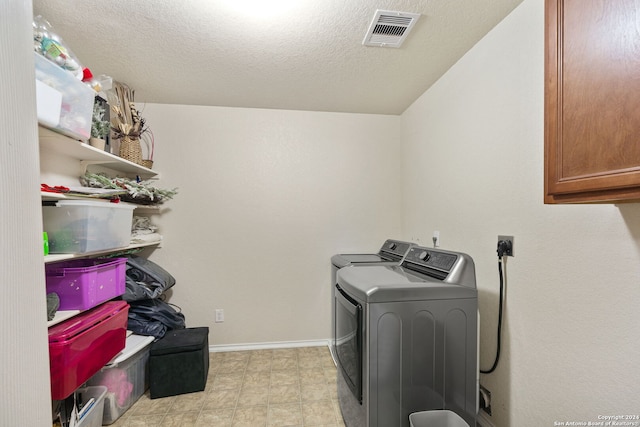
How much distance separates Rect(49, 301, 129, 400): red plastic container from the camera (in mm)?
1383

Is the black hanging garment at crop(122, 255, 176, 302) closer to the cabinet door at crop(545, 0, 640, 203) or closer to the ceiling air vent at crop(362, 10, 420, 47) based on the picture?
the ceiling air vent at crop(362, 10, 420, 47)

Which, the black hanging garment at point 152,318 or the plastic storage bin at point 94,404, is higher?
the black hanging garment at point 152,318

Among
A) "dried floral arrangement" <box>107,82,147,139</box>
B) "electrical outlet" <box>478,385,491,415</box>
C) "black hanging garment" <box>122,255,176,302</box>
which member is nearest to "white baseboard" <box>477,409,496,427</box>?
"electrical outlet" <box>478,385,491,415</box>

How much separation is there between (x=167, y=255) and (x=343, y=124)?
2173 millimetres

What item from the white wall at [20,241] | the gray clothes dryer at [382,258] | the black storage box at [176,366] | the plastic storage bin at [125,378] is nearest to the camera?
the white wall at [20,241]

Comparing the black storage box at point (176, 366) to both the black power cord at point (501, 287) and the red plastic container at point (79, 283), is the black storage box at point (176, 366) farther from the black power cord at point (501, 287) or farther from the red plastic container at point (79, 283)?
the black power cord at point (501, 287)

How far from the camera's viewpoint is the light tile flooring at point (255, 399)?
1851 millimetres

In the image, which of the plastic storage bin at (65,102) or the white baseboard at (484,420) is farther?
the white baseboard at (484,420)

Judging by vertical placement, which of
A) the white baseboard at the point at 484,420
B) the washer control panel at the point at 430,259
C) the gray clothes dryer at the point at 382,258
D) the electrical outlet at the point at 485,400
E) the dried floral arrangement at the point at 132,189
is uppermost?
the dried floral arrangement at the point at 132,189

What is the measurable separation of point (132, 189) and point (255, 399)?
182cm

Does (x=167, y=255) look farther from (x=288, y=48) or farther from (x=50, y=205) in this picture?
(x=288, y=48)

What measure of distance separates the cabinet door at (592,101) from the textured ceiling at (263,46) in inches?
31.5

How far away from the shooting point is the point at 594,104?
0.81 meters

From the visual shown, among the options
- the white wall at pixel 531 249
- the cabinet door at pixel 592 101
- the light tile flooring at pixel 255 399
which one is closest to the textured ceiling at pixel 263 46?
the white wall at pixel 531 249
